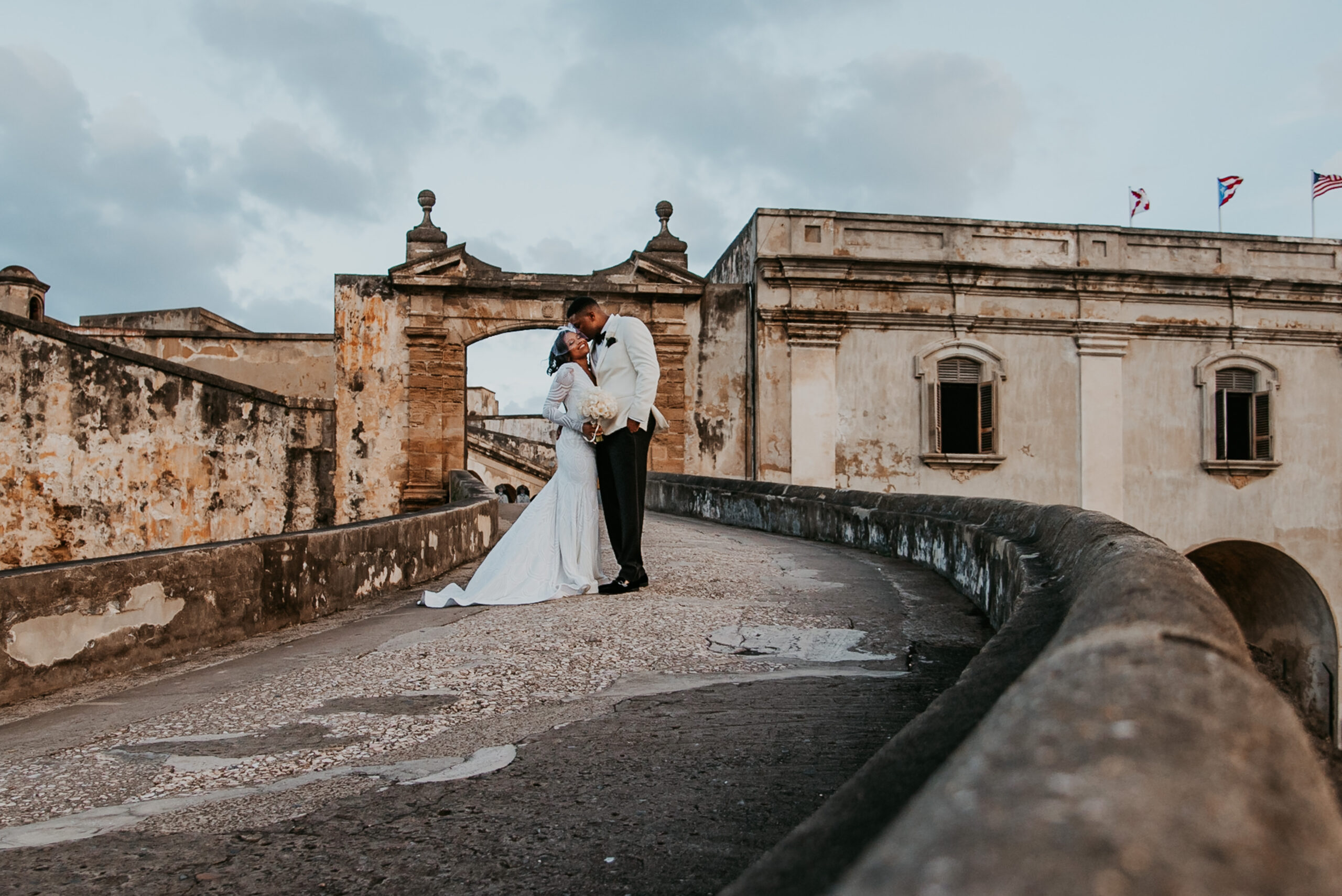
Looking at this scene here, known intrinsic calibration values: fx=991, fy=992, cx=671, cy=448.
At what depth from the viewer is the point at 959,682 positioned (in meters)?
1.58

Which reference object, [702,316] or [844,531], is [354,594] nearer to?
[844,531]

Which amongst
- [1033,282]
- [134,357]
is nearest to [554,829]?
[134,357]

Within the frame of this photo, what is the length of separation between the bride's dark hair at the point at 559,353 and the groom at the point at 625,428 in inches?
4.2

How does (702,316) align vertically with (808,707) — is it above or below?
above

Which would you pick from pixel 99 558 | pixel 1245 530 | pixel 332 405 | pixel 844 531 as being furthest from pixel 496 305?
pixel 1245 530

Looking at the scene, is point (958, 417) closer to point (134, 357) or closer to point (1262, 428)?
point (1262, 428)

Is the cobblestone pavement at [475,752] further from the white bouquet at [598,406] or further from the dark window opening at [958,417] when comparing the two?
the dark window opening at [958,417]

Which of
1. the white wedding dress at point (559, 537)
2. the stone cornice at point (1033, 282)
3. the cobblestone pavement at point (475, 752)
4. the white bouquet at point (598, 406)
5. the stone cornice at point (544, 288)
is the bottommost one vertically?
the cobblestone pavement at point (475, 752)

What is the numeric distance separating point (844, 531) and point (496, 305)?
8967 millimetres

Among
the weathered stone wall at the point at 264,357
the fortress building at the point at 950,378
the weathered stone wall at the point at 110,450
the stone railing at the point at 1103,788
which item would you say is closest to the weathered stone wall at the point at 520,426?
the weathered stone wall at the point at 264,357

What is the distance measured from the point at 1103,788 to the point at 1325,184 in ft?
69.6

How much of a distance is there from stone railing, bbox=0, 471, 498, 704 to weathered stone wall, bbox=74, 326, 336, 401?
50.9ft

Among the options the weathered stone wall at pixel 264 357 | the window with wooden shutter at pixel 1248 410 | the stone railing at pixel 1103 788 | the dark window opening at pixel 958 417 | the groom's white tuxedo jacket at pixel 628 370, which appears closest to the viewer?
the stone railing at pixel 1103 788

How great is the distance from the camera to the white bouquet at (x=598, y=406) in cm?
511
